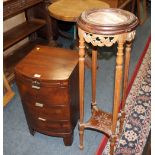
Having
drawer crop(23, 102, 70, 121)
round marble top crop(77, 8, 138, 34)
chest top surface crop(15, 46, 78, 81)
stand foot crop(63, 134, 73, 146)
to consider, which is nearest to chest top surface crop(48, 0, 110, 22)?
chest top surface crop(15, 46, 78, 81)

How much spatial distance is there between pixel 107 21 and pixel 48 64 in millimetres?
586

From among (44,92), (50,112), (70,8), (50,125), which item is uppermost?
(70,8)

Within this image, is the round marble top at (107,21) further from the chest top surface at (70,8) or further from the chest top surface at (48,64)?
the chest top surface at (70,8)

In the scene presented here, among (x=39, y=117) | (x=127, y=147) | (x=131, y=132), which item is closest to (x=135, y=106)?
(x=131, y=132)

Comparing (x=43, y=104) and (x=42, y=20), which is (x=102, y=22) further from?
(x=42, y=20)

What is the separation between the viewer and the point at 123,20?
4.16 ft

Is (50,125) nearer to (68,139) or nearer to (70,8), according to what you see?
(68,139)

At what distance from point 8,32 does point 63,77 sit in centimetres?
147

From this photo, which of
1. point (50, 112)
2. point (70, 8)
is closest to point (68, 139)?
point (50, 112)

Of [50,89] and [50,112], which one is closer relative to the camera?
[50,89]

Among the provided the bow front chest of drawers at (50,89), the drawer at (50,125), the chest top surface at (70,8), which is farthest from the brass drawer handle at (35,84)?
the chest top surface at (70,8)

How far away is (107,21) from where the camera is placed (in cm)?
128

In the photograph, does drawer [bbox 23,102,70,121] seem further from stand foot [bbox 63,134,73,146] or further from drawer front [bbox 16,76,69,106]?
stand foot [bbox 63,134,73,146]

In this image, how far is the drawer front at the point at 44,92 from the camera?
1.54 metres
